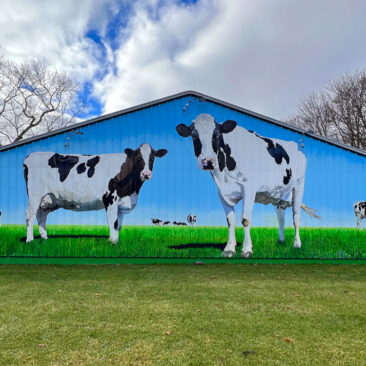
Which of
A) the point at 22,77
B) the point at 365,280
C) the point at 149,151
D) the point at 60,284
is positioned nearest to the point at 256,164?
the point at 149,151

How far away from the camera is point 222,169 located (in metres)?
9.48

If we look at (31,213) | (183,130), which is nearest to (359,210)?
(183,130)

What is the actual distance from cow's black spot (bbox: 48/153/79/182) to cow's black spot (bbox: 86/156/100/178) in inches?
16.6

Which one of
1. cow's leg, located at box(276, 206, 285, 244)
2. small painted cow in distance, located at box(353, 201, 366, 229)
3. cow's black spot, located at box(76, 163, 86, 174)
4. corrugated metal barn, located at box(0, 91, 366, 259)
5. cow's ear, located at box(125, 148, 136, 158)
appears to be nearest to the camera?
corrugated metal barn, located at box(0, 91, 366, 259)

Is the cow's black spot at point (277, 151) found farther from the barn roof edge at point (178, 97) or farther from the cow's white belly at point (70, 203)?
the cow's white belly at point (70, 203)

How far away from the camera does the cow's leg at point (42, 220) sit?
9.42 m

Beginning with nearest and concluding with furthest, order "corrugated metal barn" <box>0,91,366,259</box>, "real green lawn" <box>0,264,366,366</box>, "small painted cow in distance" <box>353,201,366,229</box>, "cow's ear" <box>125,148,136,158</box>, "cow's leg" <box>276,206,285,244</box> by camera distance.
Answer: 1. "real green lawn" <box>0,264,366,366</box>
2. "corrugated metal barn" <box>0,91,366,259</box>
3. "cow's leg" <box>276,206,285,244</box>
4. "cow's ear" <box>125,148,136,158</box>
5. "small painted cow in distance" <box>353,201,366,229</box>

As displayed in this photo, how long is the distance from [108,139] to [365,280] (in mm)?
8218

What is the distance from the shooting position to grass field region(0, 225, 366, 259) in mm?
9383

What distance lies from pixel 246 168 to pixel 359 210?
162 inches

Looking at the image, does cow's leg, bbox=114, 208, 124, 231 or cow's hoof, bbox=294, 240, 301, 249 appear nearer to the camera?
cow's leg, bbox=114, 208, 124, 231

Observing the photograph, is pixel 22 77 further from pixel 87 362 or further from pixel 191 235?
pixel 87 362

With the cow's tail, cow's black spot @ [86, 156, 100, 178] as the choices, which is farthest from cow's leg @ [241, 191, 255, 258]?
cow's black spot @ [86, 156, 100, 178]

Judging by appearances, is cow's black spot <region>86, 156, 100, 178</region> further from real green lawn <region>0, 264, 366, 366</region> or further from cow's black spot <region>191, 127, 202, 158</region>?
real green lawn <region>0, 264, 366, 366</region>
